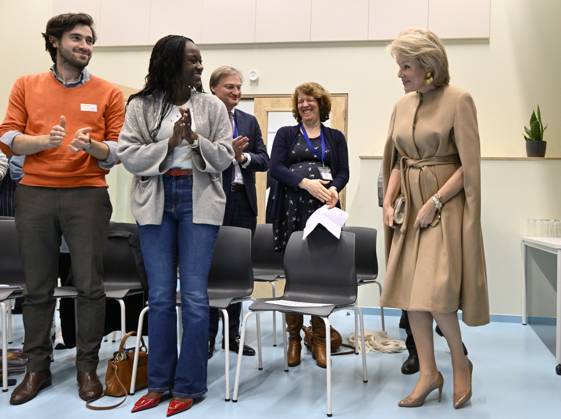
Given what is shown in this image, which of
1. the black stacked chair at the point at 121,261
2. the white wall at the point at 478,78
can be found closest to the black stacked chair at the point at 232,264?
the black stacked chair at the point at 121,261

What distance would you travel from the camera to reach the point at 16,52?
21.7 ft

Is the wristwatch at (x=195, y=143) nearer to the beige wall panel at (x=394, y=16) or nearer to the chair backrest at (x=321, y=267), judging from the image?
the chair backrest at (x=321, y=267)

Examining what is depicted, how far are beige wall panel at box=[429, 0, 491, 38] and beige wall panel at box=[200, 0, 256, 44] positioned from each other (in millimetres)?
1825

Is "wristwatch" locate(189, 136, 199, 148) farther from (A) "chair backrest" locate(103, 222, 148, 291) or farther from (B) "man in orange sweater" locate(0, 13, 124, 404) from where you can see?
(A) "chair backrest" locate(103, 222, 148, 291)

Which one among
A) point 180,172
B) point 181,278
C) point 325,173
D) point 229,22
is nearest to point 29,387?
point 181,278

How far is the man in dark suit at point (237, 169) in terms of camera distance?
11.4ft

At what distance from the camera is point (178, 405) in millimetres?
2533

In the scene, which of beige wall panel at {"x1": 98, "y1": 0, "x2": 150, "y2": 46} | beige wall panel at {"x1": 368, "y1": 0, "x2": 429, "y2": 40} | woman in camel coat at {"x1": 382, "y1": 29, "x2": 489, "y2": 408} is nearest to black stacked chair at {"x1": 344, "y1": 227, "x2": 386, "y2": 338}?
woman in camel coat at {"x1": 382, "y1": 29, "x2": 489, "y2": 408}

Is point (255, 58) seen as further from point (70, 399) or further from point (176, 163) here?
point (70, 399)

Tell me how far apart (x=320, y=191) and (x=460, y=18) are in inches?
128

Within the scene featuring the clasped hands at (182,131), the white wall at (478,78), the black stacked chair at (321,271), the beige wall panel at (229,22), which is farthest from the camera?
the beige wall panel at (229,22)

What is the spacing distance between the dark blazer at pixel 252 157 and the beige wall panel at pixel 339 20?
2.60m

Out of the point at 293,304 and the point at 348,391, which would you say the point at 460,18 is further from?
the point at 348,391

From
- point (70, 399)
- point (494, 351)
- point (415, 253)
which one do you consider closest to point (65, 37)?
point (70, 399)
